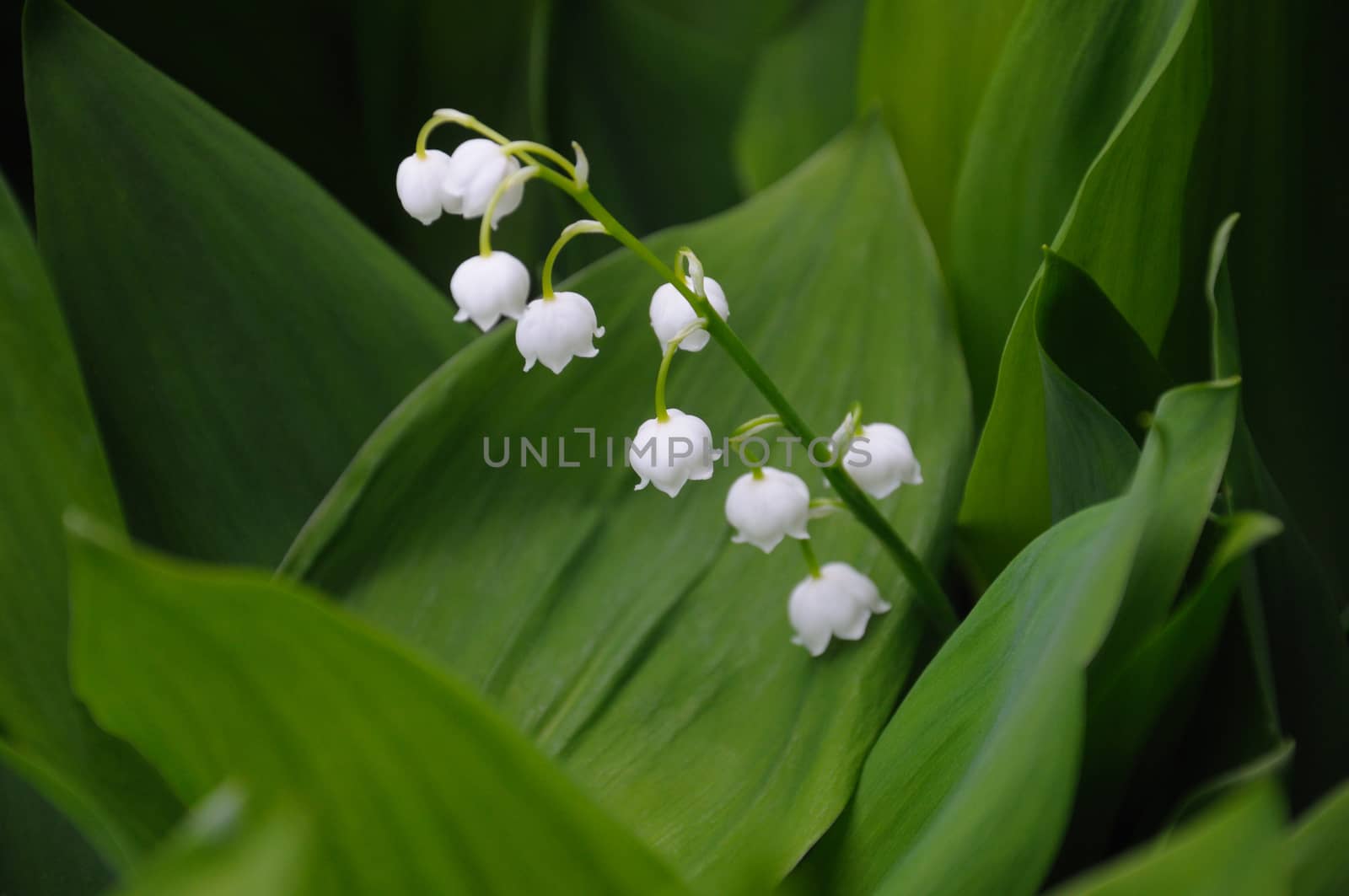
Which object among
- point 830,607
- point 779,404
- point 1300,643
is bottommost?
point 1300,643

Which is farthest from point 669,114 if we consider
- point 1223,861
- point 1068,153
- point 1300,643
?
point 1223,861

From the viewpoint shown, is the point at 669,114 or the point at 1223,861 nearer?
the point at 1223,861

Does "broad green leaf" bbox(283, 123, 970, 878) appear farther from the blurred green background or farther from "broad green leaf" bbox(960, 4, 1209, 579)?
the blurred green background

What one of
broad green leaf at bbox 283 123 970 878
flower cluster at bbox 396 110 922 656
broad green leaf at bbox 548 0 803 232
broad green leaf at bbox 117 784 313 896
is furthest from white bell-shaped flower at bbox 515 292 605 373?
broad green leaf at bbox 548 0 803 232

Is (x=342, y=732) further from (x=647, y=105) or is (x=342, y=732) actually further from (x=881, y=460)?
(x=647, y=105)

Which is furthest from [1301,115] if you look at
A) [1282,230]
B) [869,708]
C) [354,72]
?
[354,72]

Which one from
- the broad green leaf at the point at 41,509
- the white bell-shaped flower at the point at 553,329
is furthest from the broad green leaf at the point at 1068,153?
the broad green leaf at the point at 41,509
